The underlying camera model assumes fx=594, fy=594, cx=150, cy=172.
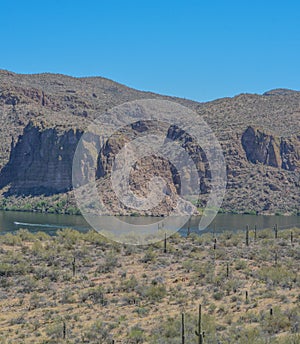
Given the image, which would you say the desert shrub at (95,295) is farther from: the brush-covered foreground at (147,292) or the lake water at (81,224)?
the lake water at (81,224)

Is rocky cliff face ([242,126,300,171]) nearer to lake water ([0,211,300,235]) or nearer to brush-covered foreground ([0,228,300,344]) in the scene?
lake water ([0,211,300,235])

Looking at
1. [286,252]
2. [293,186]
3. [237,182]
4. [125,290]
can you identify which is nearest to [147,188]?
[237,182]

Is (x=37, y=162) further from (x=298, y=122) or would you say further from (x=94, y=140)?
(x=298, y=122)

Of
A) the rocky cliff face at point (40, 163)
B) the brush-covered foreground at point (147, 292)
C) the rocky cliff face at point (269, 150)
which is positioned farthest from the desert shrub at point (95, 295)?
the rocky cliff face at point (269, 150)

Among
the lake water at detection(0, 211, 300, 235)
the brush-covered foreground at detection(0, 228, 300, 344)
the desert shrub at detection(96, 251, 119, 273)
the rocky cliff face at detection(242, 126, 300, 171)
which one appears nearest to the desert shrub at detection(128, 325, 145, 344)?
the brush-covered foreground at detection(0, 228, 300, 344)

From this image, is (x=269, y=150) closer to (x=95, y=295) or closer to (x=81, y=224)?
(x=81, y=224)

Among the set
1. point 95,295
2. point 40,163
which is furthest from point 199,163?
point 95,295
